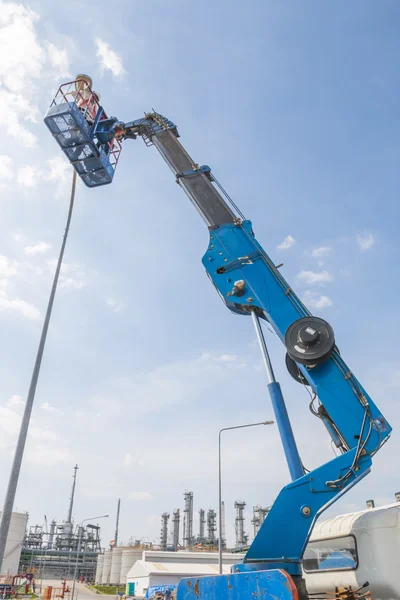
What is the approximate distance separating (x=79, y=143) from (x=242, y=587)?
9.35 m

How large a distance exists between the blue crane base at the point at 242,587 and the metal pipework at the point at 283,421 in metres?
1.49

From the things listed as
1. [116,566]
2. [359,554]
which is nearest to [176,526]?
[116,566]

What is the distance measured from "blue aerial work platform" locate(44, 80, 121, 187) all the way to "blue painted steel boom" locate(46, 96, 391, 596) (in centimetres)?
269

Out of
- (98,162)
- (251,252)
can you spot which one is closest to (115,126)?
(98,162)

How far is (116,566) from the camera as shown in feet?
192

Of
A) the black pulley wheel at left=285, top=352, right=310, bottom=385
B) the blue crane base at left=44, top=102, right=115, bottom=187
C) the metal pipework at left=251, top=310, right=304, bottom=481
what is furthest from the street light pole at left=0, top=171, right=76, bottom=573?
the black pulley wheel at left=285, top=352, right=310, bottom=385

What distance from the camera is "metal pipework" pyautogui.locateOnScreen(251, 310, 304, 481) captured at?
22.2ft

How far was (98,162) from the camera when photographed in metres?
10.9

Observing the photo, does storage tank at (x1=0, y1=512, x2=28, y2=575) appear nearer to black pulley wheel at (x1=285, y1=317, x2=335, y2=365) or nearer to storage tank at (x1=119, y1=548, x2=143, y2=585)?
storage tank at (x1=119, y1=548, x2=143, y2=585)

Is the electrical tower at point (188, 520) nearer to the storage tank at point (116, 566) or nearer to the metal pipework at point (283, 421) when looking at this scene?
the storage tank at point (116, 566)

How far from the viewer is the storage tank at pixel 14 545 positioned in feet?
162

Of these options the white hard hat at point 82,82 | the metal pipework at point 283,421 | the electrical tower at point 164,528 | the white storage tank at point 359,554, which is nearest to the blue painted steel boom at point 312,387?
the metal pipework at point 283,421

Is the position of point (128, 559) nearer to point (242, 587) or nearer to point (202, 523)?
point (202, 523)

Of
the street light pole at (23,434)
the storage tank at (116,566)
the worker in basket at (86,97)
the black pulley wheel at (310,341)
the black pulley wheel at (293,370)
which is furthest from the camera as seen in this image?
the storage tank at (116,566)
